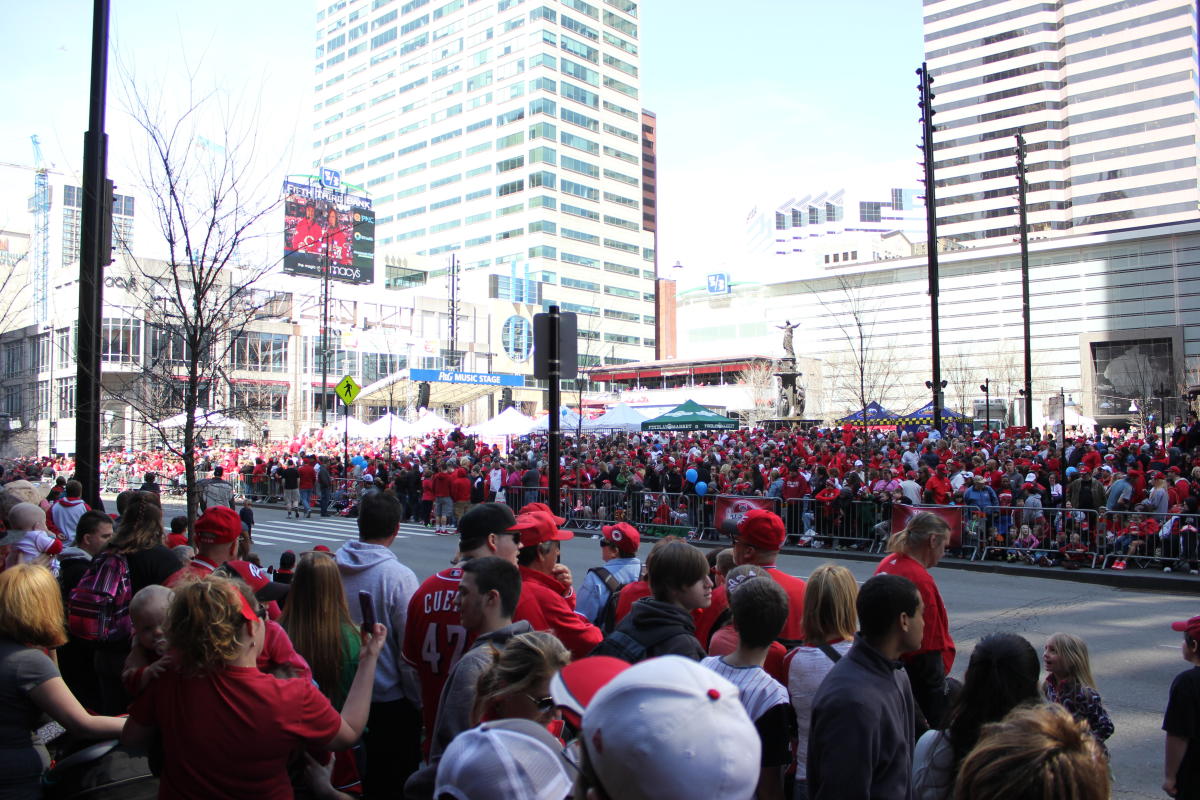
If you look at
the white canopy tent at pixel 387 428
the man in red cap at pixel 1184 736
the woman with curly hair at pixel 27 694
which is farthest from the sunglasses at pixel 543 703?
the white canopy tent at pixel 387 428

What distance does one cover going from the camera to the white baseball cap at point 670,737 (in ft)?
4.79

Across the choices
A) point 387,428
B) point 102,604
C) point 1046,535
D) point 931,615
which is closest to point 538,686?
point 931,615

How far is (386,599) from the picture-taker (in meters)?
4.70

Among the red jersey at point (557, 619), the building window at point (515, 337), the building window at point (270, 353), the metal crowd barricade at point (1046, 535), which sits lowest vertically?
the metal crowd barricade at point (1046, 535)

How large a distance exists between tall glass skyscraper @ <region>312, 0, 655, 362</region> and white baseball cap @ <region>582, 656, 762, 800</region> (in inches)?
4057

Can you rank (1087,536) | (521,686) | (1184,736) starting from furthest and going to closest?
(1087,536) < (1184,736) < (521,686)

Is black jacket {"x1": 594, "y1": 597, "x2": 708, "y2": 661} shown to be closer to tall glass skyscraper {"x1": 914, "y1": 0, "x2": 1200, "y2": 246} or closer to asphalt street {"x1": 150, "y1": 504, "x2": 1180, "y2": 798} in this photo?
asphalt street {"x1": 150, "y1": 504, "x2": 1180, "y2": 798}

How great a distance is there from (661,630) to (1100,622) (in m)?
9.27

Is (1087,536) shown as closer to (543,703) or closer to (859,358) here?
(543,703)

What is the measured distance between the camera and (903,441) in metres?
27.9

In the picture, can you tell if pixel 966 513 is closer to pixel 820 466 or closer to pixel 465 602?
pixel 820 466

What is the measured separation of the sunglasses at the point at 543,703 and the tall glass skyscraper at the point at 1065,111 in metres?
102

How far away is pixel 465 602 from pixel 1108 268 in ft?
308

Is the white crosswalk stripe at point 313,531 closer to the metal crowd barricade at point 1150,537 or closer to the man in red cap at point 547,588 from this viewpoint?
the metal crowd barricade at point 1150,537
